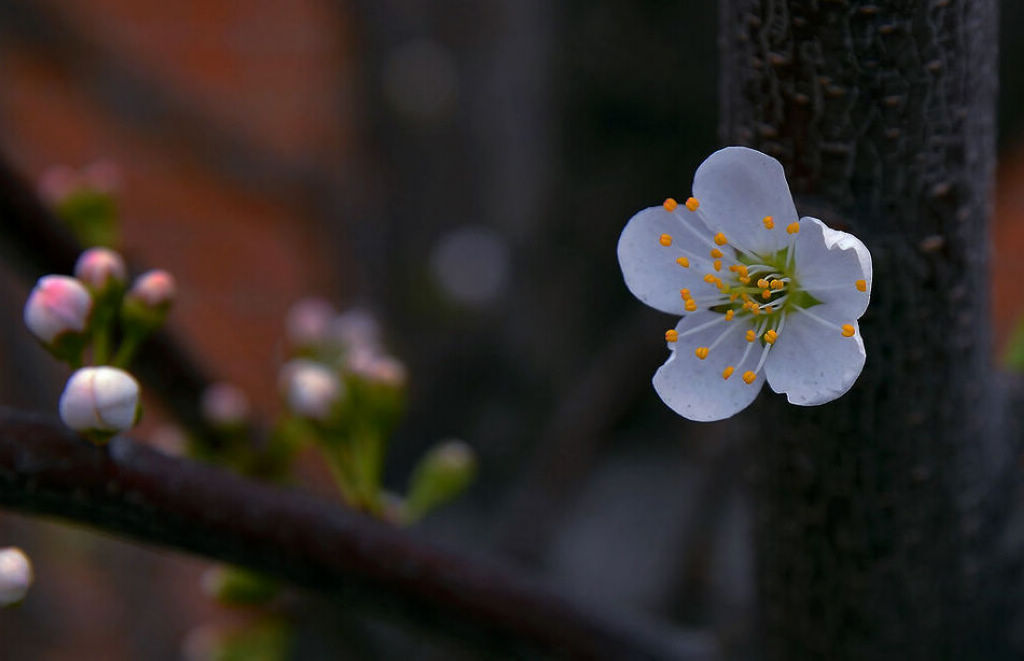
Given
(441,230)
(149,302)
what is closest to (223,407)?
(149,302)

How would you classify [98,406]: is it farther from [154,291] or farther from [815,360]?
[815,360]

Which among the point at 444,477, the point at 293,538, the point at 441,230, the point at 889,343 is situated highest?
the point at 889,343

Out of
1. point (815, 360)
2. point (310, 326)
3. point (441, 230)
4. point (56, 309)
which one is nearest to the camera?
point (815, 360)

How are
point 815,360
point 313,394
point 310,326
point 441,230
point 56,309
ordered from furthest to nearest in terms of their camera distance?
point 441,230, point 310,326, point 313,394, point 56,309, point 815,360

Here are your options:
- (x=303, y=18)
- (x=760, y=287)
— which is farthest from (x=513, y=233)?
(x=760, y=287)

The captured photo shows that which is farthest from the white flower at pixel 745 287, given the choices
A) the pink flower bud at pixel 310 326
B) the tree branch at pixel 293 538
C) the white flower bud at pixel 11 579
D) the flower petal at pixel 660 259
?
the pink flower bud at pixel 310 326

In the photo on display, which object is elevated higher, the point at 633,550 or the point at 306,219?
the point at 306,219

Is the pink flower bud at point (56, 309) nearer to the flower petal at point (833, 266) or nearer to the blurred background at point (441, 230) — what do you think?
the blurred background at point (441, 230)

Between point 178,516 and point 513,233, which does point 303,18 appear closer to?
point 513,233
